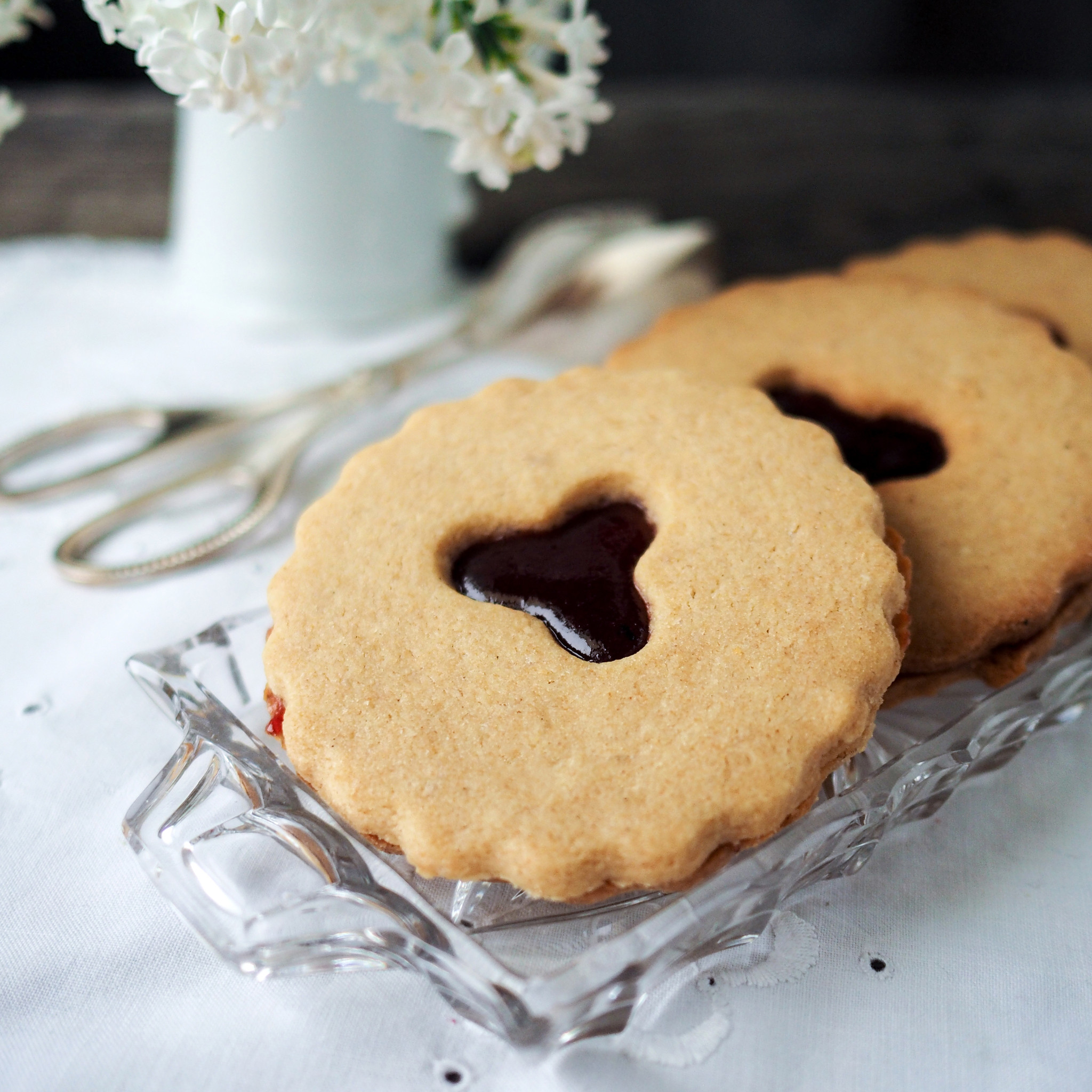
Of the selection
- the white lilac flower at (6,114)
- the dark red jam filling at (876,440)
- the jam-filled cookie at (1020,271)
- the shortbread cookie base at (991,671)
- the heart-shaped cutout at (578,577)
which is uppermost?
the white lilac flower at (6,114)

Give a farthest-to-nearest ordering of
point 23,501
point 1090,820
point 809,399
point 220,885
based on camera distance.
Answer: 1. point 23,501
2. point 809,399
3. point 1090,820
4. point 220,885

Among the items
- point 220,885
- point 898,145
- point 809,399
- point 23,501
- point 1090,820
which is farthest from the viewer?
point 898,145

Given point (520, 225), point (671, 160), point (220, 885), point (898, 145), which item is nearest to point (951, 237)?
point (898, 145)

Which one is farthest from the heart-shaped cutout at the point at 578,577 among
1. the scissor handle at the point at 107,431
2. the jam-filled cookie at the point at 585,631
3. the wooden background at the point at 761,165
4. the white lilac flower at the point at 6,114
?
the wooden background at the point at 761,165

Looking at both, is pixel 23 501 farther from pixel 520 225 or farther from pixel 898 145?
pixel 898 145

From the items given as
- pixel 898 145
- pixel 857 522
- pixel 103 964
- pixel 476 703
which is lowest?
pixel 103 964

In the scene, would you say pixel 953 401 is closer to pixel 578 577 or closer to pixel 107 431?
pixel 578 577

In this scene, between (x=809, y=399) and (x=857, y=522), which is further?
(x=809, y=399)

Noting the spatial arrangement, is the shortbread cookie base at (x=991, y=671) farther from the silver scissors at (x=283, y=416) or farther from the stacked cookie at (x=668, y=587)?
the silver scissors at (x=283, y=416)
